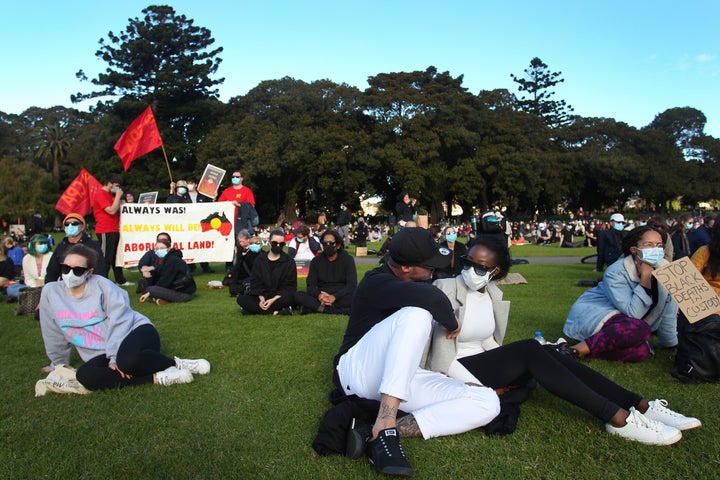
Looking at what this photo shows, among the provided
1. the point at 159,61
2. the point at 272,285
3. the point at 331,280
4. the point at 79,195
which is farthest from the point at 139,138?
the point at 159,61

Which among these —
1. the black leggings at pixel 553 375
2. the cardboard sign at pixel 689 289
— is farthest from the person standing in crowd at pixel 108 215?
the cardboard sign at pixel 689 289

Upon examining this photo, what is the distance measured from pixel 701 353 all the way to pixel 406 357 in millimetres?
2852

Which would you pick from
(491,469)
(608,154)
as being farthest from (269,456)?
(608,154)

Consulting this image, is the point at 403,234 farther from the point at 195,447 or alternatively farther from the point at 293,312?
the point at 293,312

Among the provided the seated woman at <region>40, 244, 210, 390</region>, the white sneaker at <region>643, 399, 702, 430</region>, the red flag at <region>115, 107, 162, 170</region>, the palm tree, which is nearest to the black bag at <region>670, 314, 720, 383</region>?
the white sneaker at <region>643, 399, 702, 430</region>

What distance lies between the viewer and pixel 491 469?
318cm

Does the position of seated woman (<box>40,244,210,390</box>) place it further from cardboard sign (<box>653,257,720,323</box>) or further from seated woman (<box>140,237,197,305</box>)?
seated woman (<box>140,237,197,305</box>)

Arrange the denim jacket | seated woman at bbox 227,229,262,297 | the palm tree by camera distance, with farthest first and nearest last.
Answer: the palm tree → seated woman at bbox 227,229,262,297 → the denim jacket

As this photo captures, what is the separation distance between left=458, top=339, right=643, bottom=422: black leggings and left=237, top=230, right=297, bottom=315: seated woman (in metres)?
4.98

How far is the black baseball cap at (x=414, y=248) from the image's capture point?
3.46 metres

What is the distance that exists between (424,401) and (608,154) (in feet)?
203

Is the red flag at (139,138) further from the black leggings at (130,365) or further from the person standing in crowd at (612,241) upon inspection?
the person standing in crowd at (612,241)

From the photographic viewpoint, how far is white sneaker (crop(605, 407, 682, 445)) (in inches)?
133

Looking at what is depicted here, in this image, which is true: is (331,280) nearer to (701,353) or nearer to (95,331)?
(95,331)
